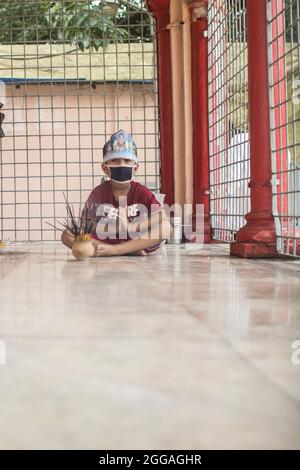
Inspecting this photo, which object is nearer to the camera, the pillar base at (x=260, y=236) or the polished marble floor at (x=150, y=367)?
the polished marble floor at (x=150, y=367)

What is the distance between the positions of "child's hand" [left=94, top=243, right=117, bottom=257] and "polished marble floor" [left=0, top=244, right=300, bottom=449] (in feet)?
3.93

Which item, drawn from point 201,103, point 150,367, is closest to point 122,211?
point 201,103

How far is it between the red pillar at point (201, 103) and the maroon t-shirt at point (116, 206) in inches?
49.6

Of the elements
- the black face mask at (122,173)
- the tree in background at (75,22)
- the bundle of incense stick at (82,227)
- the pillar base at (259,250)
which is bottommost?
the pillar base at (259,250)

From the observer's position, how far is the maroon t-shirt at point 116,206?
313 centimetres

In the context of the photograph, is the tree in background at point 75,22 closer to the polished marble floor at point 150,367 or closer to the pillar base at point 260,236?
the pillar base at point 260,236

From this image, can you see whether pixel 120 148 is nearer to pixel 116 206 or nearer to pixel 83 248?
pixel 116 206

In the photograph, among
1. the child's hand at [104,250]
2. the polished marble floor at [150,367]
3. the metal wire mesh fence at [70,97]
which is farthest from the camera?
the metal wire mesh fence at [70,97]

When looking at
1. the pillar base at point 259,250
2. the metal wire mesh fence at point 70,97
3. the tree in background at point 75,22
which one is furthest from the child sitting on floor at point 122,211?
the metal wire mesh fence at point 70,97

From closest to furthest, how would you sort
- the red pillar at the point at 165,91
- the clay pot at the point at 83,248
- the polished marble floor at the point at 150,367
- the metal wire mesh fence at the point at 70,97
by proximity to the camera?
the polished marble floor at the point at 150,367
the clay pot at the point at 83,248
the red pillar at the point at 165,91
the metal wire mesh fence at the point at 70,97

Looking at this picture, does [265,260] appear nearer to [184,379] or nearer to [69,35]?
[184,379]

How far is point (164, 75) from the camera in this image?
15.0 ft

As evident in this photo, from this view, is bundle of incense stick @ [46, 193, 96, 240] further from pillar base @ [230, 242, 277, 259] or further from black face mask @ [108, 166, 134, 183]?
pillar base @ [230, 242, 277, 259]

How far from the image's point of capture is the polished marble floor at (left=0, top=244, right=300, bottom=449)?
0.60 metres
